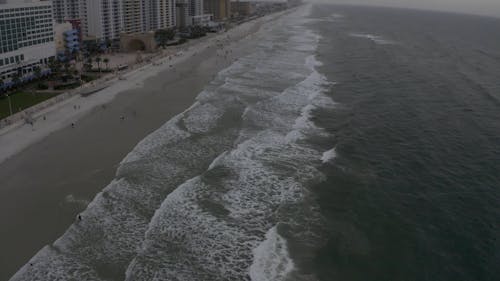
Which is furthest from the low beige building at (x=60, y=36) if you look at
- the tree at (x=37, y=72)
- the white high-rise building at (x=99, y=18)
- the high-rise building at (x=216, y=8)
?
the high-rise building at (x=216, y=8)

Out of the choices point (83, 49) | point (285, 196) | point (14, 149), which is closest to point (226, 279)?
point (285, 196)

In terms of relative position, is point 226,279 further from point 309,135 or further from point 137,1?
point 137,1

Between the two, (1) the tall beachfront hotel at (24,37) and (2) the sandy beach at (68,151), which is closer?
(2) the sandy beach at (68,151)

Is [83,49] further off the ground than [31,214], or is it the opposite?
[83,49]

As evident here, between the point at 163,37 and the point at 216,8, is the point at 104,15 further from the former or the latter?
the point at 216,8

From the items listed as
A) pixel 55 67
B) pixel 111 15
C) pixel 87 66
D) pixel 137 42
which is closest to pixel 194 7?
pixel 111 15

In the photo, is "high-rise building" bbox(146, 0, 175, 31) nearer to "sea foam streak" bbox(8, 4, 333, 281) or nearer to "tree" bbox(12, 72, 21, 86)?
"tree" bbox(12, 72, 21, 86)

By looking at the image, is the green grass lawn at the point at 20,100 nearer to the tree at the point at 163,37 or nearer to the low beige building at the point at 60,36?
the low beige building at the point at 60,36
